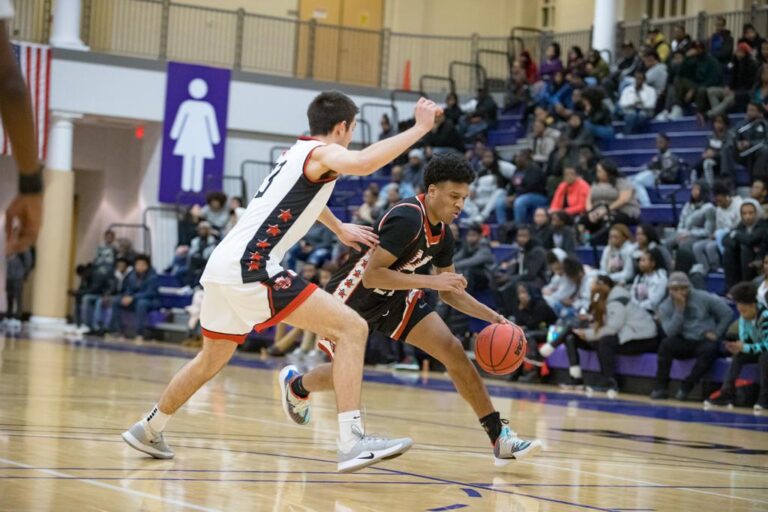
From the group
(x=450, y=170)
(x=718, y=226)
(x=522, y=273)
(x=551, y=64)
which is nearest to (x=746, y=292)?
(x=718, y=226)

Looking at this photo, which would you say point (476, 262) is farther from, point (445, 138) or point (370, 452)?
point (370, 452)

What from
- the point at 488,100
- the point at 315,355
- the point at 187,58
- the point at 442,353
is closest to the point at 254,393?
the point at 442,353

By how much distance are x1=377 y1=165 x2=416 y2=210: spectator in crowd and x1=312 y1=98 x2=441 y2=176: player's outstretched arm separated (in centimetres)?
1333

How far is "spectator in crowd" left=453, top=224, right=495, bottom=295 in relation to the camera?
15281 mm

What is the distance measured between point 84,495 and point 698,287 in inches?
401

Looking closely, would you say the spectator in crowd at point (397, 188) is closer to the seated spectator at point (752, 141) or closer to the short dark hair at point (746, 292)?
the seated spectator at point (752, 141)

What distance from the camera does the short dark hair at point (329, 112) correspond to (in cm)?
512

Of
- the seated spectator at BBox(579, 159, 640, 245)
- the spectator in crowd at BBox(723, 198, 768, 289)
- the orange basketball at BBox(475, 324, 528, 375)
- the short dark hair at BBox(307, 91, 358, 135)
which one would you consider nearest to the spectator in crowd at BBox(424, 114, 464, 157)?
the seated spectator at BBox(579, 159, 640, 245)

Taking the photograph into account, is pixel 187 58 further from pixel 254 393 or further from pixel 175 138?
pixel 254 393

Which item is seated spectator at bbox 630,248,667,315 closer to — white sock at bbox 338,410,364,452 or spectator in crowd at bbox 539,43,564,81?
spectator in crowd at bbox 539,43,564,81

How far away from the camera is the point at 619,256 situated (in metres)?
13.9

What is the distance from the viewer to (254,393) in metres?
9.74

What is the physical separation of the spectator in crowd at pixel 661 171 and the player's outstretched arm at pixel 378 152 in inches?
454

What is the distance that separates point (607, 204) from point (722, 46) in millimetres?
4591
